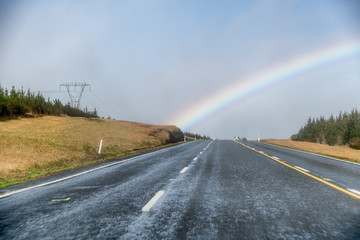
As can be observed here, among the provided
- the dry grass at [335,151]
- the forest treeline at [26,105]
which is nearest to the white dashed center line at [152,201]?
the dry grass at [335,151]

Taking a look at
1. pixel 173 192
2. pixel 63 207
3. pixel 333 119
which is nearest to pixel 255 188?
pixel 173 192

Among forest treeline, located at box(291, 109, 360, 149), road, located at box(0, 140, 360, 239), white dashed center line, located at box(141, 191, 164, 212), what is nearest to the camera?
road, located at box(0, 140, 360, 239)

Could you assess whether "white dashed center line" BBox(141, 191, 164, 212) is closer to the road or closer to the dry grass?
the road

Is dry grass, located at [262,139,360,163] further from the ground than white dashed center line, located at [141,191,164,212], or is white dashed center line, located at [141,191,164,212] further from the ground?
dry grass, located at [262,139,360,163]

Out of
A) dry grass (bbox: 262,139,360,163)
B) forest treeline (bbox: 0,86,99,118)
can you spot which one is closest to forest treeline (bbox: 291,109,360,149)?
dry grass (bbox: 262,139,360,163)

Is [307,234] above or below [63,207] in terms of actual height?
above

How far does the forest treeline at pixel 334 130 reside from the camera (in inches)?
3149

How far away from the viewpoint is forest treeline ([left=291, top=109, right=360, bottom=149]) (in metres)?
80.0

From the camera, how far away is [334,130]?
321 ft

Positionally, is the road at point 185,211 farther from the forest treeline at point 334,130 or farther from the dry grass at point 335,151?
the forest treeline at point 334,130

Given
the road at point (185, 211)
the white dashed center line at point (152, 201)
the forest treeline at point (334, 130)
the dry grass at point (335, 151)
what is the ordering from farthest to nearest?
the forest treeline at point (334, 130) → the dry grass at point (335, 151) → the white dashed center line at point (152, 201) → the road at point (185, 211)

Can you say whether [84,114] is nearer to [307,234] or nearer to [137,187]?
[137,187]

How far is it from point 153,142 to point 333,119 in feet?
352

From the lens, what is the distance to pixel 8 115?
2119 cm
